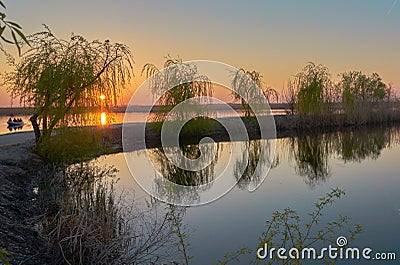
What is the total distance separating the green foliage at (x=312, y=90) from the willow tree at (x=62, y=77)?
54.0ft

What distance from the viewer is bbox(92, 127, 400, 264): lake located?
519 centimetres

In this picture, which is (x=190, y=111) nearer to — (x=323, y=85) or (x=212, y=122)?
(x=212, y=122)

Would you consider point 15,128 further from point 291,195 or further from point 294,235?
point 294,235

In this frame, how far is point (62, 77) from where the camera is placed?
8695mm

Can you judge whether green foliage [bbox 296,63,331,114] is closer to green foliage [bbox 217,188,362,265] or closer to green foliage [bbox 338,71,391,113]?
green foliage [bbox 338,71,391,113]

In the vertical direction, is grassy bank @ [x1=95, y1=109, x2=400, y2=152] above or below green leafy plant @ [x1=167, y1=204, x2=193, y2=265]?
above

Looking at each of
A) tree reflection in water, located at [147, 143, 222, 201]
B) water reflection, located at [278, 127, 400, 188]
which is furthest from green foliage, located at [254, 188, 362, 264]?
water reflection, located at [278, 127, 400, 188]

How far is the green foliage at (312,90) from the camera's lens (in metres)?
23.5

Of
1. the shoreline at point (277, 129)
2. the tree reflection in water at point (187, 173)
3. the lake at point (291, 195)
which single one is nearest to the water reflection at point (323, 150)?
the lake at point (291, 195)

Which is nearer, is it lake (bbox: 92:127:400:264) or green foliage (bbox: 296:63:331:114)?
lake (bbox: 92:127:400:264)

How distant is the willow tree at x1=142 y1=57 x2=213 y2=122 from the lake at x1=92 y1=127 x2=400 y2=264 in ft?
11.2

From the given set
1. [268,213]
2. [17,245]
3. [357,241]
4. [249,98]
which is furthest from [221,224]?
[249,98]

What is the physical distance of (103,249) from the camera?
4086 mm

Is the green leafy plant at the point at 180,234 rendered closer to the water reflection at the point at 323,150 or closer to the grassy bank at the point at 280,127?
the water reflection at the point at 323,150
